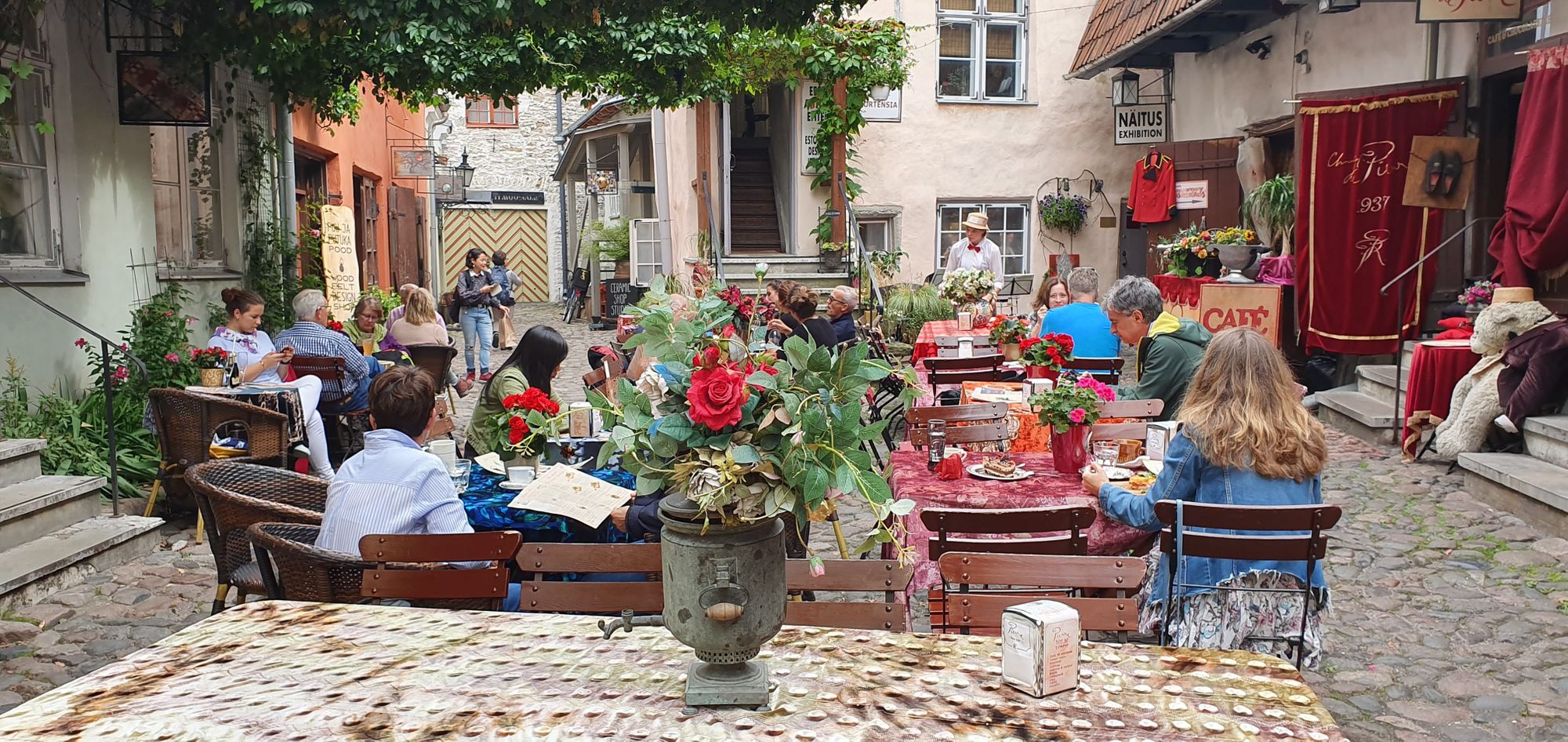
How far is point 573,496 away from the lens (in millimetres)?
Result: 4301

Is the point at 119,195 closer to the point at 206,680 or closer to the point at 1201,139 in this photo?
the point at 206,680

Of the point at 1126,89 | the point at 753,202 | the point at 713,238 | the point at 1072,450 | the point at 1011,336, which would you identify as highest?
the point at 1126,89

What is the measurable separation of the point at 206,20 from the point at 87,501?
3.14 metres

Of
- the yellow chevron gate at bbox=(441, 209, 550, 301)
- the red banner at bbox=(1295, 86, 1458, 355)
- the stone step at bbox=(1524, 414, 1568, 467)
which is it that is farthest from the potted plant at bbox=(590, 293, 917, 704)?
the yellow chevron gate at bbox=(441, 209, 550, 301)

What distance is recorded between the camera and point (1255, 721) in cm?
236

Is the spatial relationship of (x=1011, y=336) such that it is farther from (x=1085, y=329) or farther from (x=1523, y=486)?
(x=1523, y=486)

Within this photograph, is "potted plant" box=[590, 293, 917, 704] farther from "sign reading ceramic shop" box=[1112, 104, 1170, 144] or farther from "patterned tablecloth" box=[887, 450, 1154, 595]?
"sign reading ceramic shop" box=[1112, 104, 1170, 144]

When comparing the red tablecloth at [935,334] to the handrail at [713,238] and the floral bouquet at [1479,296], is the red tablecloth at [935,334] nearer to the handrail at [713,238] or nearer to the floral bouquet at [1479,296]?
the floral bouquet at [1479,296]

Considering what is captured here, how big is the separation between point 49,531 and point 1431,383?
28.0 ft

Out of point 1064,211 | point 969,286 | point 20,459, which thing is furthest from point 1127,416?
point 1064,211

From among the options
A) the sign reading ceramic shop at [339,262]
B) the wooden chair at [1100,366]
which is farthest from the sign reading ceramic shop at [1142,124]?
the sign reading ceramic shop at [339,262]

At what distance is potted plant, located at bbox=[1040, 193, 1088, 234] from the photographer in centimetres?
1661

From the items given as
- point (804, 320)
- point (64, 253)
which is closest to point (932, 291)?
point (804, 320)

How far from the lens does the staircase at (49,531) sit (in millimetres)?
5562
